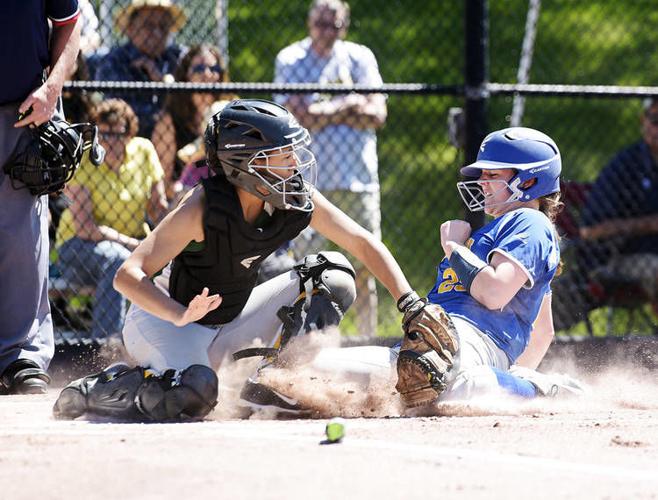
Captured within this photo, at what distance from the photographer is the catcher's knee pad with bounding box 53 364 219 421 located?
3.90 metres

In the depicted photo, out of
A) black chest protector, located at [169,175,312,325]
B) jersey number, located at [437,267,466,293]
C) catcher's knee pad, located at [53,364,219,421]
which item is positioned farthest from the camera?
jersey number, located at [437,267,466,293]

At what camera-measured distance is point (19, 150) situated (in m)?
4.79

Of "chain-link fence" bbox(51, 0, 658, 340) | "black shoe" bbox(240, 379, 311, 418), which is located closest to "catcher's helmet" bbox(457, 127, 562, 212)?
"black shoe" bbox(240, 379, 311, 418)

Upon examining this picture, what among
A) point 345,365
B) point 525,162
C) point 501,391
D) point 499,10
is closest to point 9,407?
point 345,365

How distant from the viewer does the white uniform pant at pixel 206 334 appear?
4.32 meters

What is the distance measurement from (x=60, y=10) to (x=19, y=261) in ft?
3.67

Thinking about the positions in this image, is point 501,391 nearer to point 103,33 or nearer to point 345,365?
point 345,365

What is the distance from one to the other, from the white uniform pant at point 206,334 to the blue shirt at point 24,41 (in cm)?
111

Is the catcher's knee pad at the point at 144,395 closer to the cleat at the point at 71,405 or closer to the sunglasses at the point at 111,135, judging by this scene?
the cleat at the point at 71,405

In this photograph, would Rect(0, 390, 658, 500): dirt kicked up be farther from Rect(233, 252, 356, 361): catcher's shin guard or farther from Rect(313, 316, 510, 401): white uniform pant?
Rect(233, 252, 356, 361): catcher's shin guard

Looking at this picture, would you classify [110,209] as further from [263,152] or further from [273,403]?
[273,403]

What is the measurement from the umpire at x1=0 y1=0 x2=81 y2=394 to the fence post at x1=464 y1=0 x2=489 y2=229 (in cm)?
220

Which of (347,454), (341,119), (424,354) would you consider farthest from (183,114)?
(347,454)

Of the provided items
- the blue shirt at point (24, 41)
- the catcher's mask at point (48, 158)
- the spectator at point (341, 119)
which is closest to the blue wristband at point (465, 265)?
the catcher's mask at point (48, 158)
